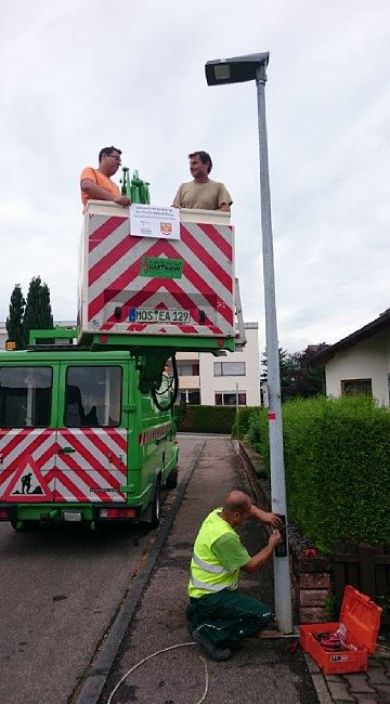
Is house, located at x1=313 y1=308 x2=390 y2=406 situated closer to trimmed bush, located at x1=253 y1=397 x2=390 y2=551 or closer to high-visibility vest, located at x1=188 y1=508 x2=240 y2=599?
trimmed bush, located at x1=253 y1=397 x2=390 y2=551

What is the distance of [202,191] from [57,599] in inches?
159

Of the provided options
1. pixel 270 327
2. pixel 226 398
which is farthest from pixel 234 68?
pixel 226 398

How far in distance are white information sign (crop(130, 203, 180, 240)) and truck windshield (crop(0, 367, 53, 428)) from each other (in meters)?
3.63

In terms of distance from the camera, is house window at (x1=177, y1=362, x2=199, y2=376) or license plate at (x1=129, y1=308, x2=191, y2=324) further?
house window at (x1=177, y1=362, x2=199, y2=376)

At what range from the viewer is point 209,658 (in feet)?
13.3

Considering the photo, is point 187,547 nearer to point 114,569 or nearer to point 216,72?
point 114,569

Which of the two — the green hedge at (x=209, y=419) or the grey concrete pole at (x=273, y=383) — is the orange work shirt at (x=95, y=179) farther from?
the green hedge at (x=209, y=419)

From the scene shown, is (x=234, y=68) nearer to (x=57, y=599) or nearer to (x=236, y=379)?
(x=57, y=599)

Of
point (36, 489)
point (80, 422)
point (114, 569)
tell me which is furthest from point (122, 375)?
point (114, 569)

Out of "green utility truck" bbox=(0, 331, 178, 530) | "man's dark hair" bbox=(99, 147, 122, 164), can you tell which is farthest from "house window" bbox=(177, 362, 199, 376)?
"man's dark hair" bbox=(99, 147, 122, 164)

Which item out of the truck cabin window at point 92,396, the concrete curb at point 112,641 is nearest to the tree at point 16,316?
the truck cabin window at point 92,396

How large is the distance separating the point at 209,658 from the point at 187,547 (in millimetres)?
3452

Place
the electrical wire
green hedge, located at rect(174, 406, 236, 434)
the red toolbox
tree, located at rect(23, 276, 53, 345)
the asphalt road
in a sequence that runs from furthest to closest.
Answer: green hedge, located at rect(174, 406, 236, 434) < tree, located at rect(23, 276, 53, 345) < the asphalt road < the red toolbox < the electrical wire

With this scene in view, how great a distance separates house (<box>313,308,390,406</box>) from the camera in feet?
34.9
